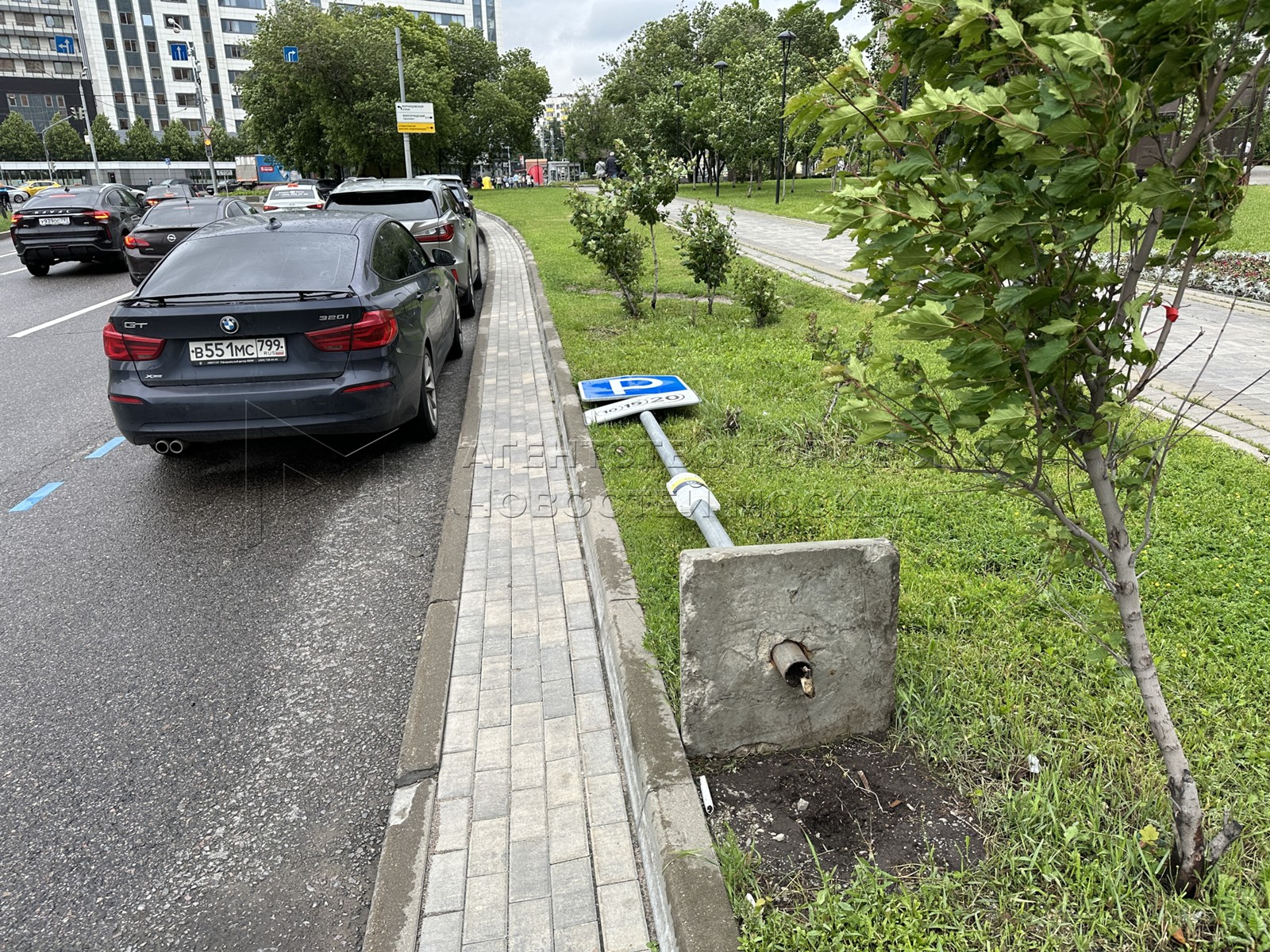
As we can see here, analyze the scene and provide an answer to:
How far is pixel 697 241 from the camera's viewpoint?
9.95 m

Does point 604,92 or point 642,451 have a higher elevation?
point 604,92

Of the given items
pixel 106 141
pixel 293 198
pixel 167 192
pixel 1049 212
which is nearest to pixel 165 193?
pixel 167 192

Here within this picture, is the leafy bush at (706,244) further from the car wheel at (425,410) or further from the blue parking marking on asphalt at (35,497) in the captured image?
the blue parking marking on asphalt at (35,497)

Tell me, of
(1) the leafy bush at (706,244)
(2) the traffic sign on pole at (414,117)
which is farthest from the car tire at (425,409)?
(2) the traffic sign on pole at (414,117)

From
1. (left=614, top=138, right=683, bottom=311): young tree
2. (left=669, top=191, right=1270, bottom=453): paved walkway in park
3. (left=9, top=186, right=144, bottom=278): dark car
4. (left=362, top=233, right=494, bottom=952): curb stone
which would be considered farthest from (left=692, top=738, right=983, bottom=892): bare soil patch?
(left=9, top=186, right=144, bottom=278): dark car

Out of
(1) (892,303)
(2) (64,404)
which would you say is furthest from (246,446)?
(1) (892,303)

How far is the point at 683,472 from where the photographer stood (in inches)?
203

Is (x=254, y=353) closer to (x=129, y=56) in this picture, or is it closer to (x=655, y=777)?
(x=655, y=777)

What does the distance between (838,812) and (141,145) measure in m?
104

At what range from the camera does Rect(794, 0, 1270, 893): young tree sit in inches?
67.8

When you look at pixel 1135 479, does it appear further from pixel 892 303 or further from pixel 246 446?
pixel 246 446

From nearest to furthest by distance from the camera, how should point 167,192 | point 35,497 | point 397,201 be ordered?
point 35,497, point 397,201, point 167,192

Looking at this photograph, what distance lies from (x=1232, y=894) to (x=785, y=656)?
1.26 meters

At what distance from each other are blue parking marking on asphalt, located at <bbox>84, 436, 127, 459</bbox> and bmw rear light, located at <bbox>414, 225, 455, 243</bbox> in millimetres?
5533
